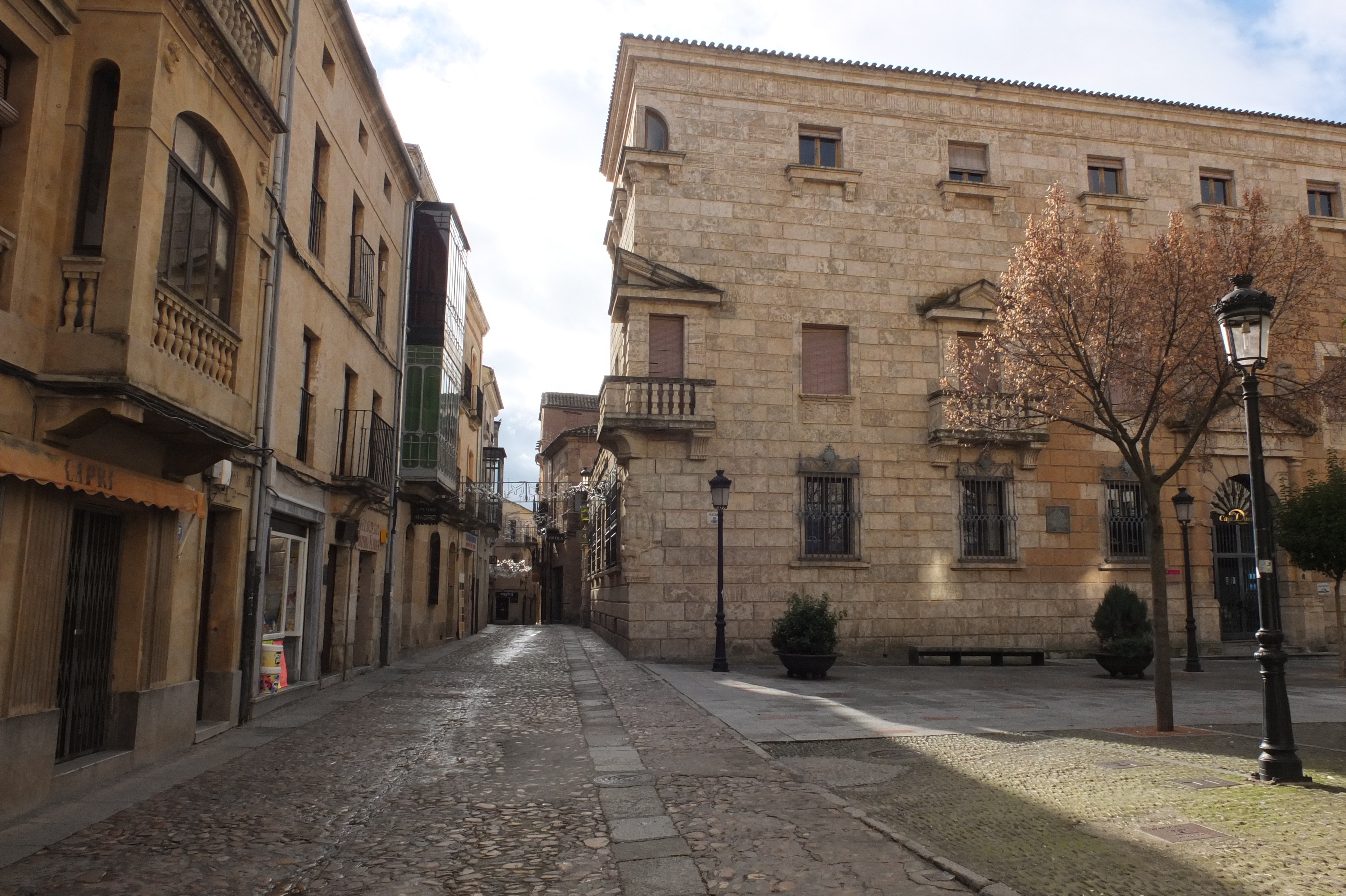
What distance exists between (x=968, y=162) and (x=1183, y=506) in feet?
28.5

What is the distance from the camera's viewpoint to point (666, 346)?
1873cm

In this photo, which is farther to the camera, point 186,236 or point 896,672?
point 896,672

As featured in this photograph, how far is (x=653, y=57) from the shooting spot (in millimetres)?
19141

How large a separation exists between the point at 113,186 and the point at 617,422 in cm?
1119

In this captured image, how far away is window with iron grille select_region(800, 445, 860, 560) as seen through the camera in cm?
1875

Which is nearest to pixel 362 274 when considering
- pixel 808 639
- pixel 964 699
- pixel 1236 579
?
pixel 808 639

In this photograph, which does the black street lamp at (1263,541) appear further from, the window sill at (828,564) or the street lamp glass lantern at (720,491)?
the window sill at (828,564)

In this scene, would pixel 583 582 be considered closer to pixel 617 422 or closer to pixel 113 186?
pixel 617 422

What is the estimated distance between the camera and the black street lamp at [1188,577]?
17.2 metres

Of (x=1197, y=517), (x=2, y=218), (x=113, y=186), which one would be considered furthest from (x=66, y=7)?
(x=1197, y=517)

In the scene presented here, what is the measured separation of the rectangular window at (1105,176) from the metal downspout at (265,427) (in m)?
17.3

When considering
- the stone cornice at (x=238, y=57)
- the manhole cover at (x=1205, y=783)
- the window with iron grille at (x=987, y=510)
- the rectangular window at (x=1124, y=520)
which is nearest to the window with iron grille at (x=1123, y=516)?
the rectangular window at (x=1124, y=520)

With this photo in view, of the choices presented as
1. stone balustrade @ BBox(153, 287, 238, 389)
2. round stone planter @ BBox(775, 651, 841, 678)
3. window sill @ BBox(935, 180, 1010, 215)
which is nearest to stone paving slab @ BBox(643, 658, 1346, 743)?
round stone planter @ BBox(775, 651, 841, 678)

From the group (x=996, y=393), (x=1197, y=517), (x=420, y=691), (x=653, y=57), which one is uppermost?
(x=653, y=57)
